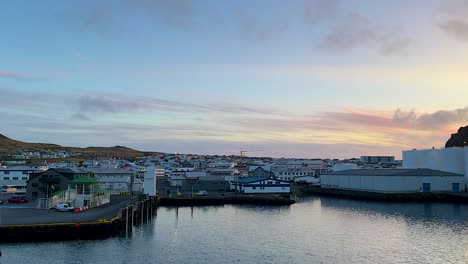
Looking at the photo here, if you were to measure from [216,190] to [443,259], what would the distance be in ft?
104

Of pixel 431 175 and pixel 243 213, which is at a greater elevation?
pixel 431 175

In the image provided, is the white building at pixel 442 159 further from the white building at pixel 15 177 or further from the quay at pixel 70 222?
the white building at pixel 15 177

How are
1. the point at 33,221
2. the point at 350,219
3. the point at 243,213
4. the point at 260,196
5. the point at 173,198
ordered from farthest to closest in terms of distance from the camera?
the point at 260,196
the point at 173,198
the point at 243,213
the point at 350,219
the point at 33,221

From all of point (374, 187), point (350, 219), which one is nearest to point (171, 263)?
point (350, 219)

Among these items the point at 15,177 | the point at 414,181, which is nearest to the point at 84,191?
the point at 15,177

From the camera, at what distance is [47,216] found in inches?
907

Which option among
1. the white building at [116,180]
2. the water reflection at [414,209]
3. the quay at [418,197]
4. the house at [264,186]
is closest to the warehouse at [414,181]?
the quay at [418,197]

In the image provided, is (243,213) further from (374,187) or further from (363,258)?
(374,187)

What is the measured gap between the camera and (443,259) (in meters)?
17.9

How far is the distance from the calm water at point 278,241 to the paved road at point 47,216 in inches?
79.9

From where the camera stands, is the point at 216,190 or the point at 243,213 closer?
the point at 243,213

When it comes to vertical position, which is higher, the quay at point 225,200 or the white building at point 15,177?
the white building at point 15,177

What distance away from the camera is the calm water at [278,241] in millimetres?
17984

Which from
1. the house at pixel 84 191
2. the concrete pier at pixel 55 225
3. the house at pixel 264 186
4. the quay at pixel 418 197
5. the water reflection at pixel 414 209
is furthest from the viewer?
the house at pixel 264 186
